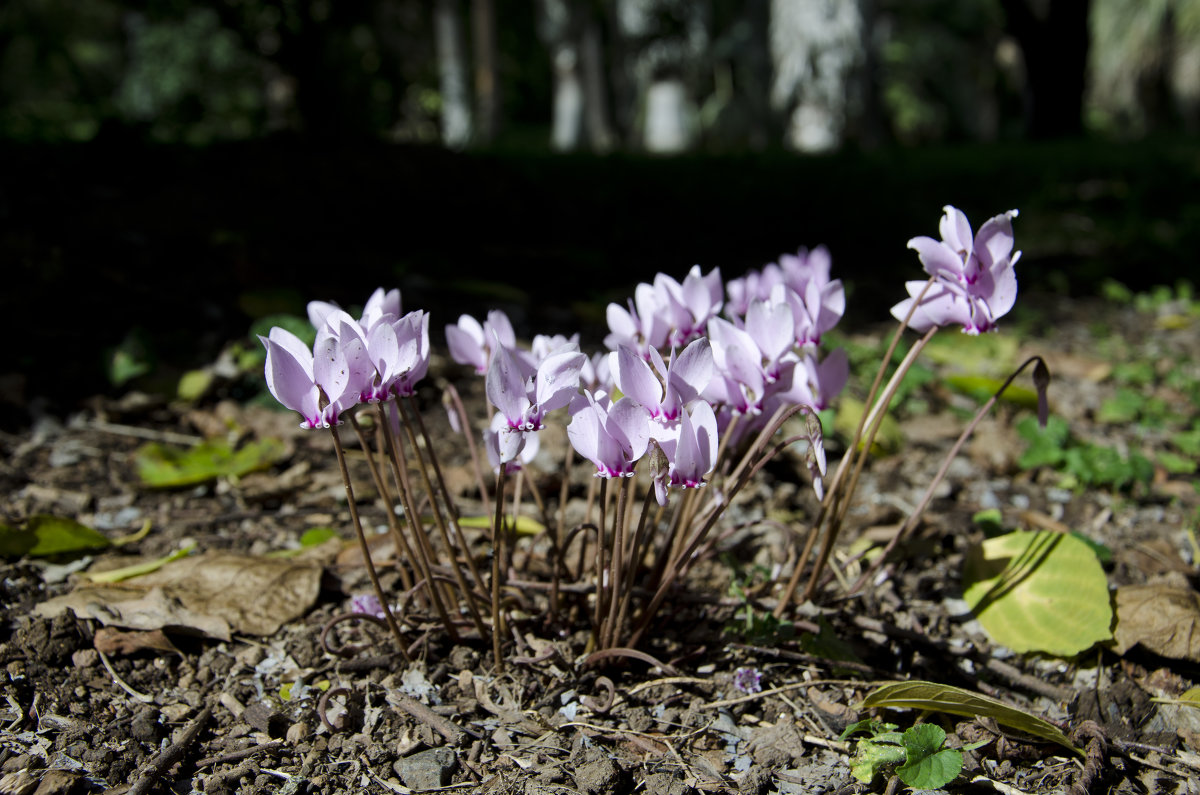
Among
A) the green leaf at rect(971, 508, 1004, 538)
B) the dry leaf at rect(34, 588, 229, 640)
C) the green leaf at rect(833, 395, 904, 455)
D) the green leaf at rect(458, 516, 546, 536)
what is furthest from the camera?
the green leaf at rect(833, 395, 904, 455)

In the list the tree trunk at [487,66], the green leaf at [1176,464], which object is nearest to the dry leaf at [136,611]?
the green leaf at [1176,464]

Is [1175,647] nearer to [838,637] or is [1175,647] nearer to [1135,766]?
[1135,766]

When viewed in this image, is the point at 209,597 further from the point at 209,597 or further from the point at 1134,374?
the point at 1134,374

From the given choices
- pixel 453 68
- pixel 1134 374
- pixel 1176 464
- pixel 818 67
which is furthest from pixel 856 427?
pixel 453 68

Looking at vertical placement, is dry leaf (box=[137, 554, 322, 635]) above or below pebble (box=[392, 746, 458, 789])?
above

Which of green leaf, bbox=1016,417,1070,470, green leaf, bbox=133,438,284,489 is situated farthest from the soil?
green leaf, bbox=1016,417,1070,470

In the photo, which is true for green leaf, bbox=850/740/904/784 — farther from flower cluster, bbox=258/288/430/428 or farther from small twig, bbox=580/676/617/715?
flower cluster, bbox=258/288/430/428

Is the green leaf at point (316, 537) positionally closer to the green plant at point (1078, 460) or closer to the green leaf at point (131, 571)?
the green leaf at point (131, 571)
